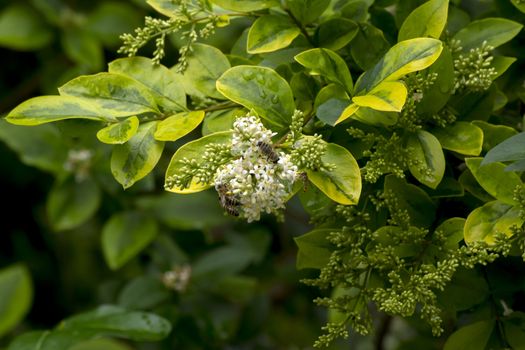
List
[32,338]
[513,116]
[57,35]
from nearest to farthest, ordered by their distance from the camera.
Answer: [513,116] → [32,338] → [57,35]

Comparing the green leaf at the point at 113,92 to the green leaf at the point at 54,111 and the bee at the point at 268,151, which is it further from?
the bee at the point at 268,151

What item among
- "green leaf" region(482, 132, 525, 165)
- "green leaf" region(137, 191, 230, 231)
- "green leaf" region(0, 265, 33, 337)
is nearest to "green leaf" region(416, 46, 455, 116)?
"green leaf" region(482, 132, 525, 165)

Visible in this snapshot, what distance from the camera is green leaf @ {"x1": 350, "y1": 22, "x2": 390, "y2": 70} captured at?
951 millimetres

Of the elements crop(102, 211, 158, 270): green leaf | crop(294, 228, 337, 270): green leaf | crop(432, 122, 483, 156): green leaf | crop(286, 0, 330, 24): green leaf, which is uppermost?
crop(286, 0, 330, 24): green leaf

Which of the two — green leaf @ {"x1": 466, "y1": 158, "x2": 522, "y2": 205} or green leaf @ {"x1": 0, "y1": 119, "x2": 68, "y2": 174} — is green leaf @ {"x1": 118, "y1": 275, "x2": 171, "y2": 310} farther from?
green leaf @ {"x1": 466, "y1": 158, "x2": 522, "y2": 205}

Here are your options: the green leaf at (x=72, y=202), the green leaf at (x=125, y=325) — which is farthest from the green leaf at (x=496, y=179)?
the green leaf at (x=72, y=202)

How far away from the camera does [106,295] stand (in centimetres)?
178

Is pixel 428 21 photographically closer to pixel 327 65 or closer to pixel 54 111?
pixel 327 65

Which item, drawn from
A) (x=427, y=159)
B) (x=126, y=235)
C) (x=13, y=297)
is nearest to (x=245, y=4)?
(x=427, y=159)

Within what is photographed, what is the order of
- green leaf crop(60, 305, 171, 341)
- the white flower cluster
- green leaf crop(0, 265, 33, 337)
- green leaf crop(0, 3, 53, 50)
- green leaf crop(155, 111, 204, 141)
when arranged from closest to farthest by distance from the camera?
Result: the white flower cluster, green leaf crop(155, 111, 204, 141), green leaf crop(60, 305, 171, 341), green leaf crop(0, 265, 33, 337), green leaf crop(0, 3, 53, 50)

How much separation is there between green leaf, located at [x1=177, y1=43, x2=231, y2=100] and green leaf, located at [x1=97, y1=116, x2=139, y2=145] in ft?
0.32

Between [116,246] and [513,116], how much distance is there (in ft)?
2.78

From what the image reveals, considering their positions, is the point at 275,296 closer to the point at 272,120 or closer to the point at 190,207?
the point at 190,207

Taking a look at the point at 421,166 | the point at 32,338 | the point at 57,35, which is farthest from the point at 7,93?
the point at 421,166
